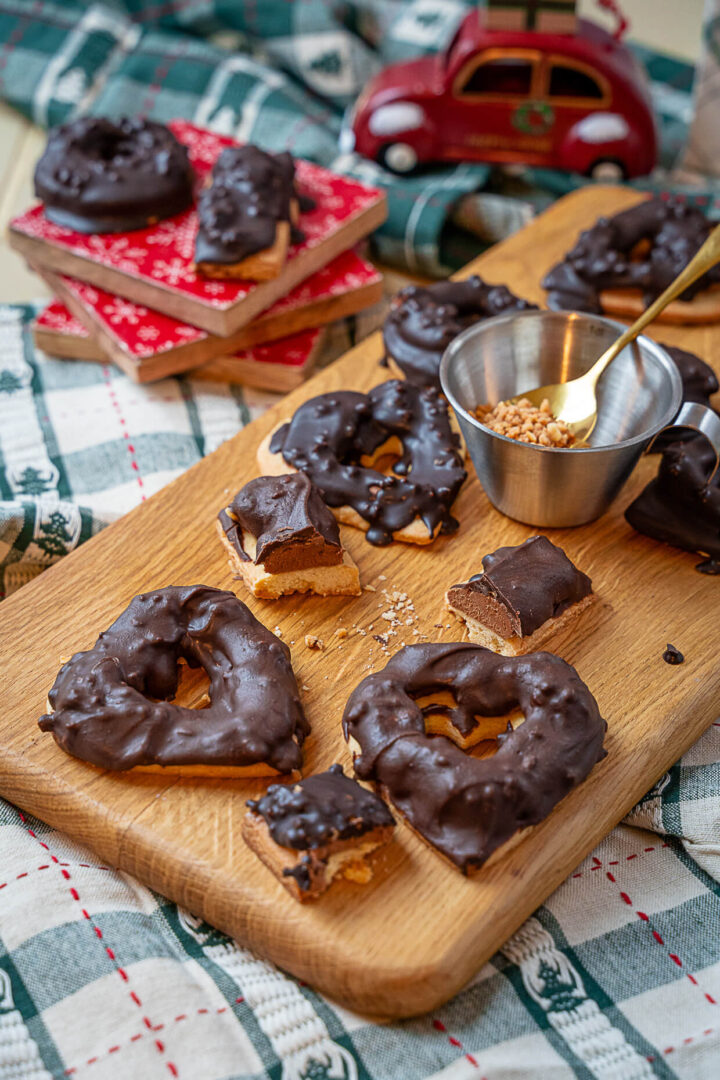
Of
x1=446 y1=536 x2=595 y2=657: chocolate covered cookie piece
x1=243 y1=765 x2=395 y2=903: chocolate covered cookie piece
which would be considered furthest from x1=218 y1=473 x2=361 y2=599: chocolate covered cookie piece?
x1=243 y1=765 x2=395 y2=903: chocolate covered cookie piece

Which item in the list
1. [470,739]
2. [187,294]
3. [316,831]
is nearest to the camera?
[316,831]

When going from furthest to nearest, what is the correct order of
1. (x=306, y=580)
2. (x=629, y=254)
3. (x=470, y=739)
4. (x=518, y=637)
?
(x=629, y=254) → (x=306, y=580) → (x=518, y=637) → (x=470, y=739)

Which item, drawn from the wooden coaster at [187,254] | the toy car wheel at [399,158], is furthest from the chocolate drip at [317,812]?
the toy car wheel at [399,158]

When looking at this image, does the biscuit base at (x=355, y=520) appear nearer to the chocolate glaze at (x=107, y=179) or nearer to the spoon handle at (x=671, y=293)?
the spoon handle at (x=671, y=293)

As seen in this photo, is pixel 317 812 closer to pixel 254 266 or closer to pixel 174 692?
pixel 174 692

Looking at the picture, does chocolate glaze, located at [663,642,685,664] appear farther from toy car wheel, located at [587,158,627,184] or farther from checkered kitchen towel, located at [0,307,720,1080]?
toy car wheel, located at [587,158,627,184]

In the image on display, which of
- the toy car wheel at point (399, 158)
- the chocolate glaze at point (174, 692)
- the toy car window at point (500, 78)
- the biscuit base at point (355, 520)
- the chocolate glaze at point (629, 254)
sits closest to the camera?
the chocolate glaze at point (174, 692)

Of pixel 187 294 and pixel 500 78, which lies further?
pixel 500 78

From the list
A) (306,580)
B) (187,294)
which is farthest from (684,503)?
(187,294)
